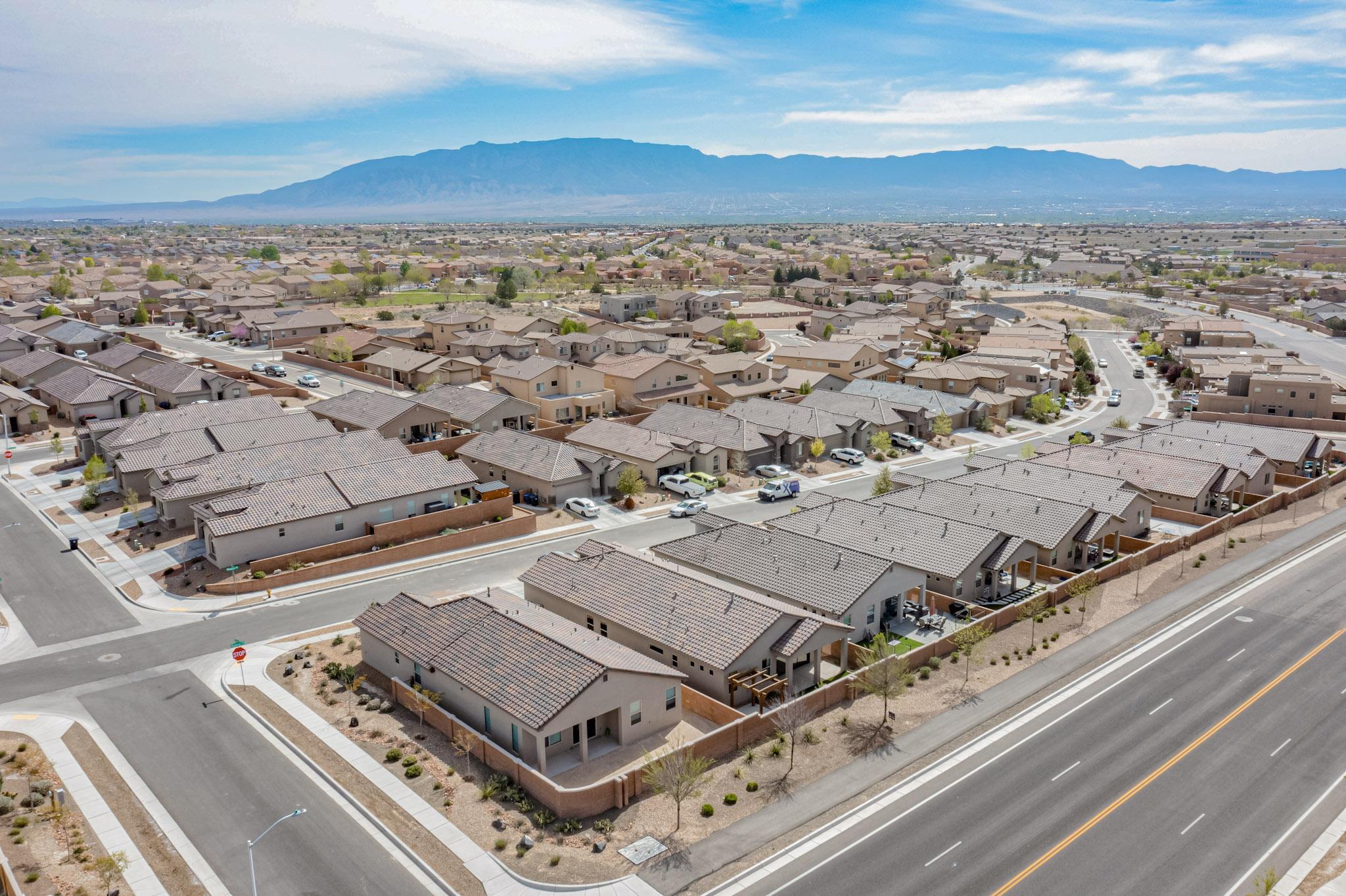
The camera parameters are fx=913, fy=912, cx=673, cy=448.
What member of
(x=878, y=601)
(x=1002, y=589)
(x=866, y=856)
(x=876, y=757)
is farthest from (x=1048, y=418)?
(x=866, y=856)

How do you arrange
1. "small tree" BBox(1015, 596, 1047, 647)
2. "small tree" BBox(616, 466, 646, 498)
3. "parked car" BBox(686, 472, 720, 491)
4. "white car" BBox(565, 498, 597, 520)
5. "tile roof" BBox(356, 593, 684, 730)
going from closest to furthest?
"tile roof" BBox(356, 593, 684, 730), "small tree" BBox(1015, 596, 1047, 647), "white car" BBox(565, 498, 597, 520), "small tree" BBox(616, 466, 646, 498), "parked car" BBox(686, 472, 720, 491)

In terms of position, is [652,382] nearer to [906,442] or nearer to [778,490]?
[906,442]

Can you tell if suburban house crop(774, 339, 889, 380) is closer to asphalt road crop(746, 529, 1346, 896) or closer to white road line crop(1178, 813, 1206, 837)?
asphalt road crop(746, 529, 1346, 896)

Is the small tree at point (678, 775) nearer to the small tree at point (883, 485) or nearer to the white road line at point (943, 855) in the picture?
the white road line at point (943, 855)

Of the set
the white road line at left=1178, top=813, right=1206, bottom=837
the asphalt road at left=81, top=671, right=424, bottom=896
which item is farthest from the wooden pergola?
the asphalt road at left=81, top=671, right=424, bottom=896

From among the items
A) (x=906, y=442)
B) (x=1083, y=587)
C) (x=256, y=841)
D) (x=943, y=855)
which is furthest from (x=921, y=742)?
(x=906, y=442)
